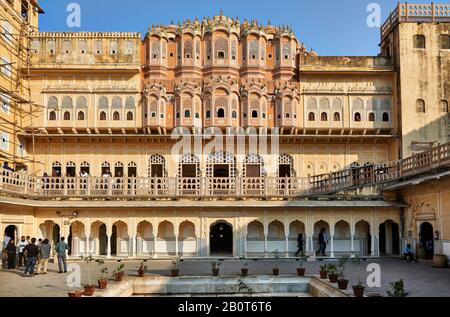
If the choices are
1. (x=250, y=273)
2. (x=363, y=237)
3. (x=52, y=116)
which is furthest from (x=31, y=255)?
(x=363, y=237)

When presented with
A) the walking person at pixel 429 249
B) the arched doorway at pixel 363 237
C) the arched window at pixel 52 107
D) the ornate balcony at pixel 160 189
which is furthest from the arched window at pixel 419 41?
the arched window at pixel 52 107

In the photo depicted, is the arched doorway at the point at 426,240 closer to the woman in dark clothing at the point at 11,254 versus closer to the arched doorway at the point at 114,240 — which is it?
the arched doorway at the point at 114,240

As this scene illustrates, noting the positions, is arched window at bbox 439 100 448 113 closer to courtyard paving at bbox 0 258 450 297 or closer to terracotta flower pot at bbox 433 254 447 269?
courtyard paving at bbox 0 258 450 297

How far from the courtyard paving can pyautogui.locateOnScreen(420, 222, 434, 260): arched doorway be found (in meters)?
1.30

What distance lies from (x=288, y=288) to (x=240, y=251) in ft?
27.3

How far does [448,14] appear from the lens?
31.0 m

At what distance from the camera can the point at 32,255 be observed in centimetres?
1791

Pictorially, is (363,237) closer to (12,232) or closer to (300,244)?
(300,244)

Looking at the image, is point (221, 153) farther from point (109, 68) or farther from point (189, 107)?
point (109, 68)

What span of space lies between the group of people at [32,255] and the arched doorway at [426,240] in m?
15.6

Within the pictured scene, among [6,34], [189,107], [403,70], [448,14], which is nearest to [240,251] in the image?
[189,107]

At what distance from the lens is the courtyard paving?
1446 centimetres

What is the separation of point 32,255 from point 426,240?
17.4 metres

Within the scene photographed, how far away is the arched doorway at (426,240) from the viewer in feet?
75.6
